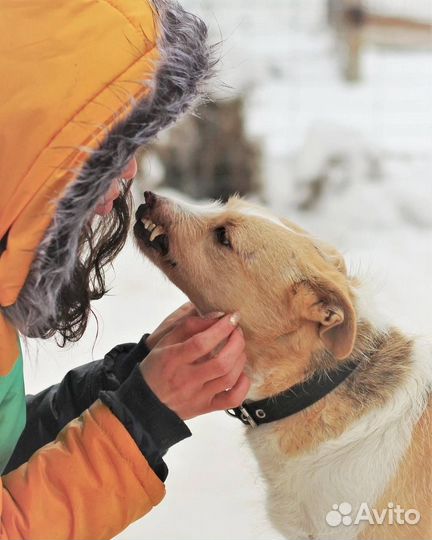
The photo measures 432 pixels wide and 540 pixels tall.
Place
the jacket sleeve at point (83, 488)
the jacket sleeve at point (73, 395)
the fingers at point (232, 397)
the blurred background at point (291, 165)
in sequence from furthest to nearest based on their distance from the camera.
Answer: the blurred background at point (291, 165) → the jacket sleeve at point (73, 395) → the fingers at point (232, 397) → the jacket sleeve at point (83, 488)

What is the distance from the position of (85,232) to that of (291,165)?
7.81 feet

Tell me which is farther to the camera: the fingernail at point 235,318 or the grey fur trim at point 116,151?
the fingernail at point 235,318

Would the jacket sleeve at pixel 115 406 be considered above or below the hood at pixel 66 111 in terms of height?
below

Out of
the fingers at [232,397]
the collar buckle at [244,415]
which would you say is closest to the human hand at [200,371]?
the fingers at [232,397]

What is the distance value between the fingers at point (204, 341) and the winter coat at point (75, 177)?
0.09 m

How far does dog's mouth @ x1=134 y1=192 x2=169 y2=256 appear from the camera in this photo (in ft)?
4.39

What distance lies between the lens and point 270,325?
50.9 inches

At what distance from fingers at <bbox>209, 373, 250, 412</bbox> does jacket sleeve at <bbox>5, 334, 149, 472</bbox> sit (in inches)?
10.8

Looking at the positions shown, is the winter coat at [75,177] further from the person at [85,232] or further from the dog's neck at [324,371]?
the dog's neck at [324,371]

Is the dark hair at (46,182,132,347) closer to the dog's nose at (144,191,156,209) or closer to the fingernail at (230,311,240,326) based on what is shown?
the dog's nose at (144,191,156,209)

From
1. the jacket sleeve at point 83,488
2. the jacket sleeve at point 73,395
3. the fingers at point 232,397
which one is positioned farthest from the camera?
the jacket sleeve at point 73,395

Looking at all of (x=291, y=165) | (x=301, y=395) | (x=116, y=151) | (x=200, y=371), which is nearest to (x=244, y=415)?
(x=301, y=395)

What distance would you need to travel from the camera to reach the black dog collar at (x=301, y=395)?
1.32 m

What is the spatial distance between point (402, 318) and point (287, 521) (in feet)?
1.49
